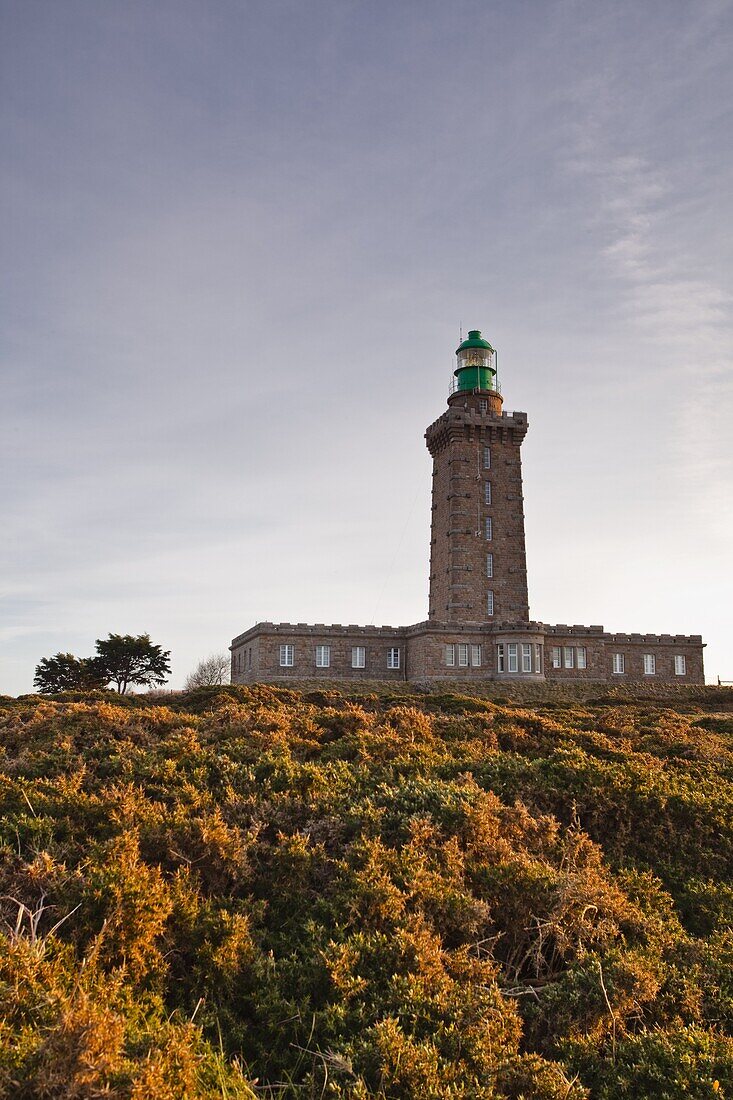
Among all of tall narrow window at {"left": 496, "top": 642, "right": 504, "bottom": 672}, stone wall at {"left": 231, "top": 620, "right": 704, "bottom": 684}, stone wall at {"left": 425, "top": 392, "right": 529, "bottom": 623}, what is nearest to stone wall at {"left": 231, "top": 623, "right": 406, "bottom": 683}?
stone wall at {"left": 231, "top": 620, "right": 704, "bottom": 684}

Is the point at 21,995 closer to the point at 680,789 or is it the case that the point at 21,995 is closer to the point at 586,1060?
the point at 586,1060

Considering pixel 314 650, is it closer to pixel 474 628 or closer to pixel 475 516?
pixel 474 628

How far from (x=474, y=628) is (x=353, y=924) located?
37395 millimetres

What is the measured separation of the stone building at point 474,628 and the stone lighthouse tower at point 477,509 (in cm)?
6

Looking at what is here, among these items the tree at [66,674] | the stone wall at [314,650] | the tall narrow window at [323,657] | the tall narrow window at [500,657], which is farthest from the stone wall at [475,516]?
the tree at [66,674]

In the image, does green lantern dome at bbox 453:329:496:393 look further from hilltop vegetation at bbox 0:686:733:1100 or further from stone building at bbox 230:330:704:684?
hilltop vegetation at bbox 0:686:733:1100

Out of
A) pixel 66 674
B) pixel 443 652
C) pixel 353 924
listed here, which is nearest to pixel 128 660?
pixel 66 674

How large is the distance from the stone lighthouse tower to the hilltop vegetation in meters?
35.8

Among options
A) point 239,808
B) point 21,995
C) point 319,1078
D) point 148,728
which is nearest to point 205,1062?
point 319,1078

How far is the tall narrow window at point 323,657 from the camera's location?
142 ft

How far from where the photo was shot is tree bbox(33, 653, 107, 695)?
144 ft

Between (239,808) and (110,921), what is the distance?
89.3 inches

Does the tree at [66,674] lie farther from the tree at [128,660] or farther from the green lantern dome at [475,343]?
the green lantern dome at [475,343]

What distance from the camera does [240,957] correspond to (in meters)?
6.06
